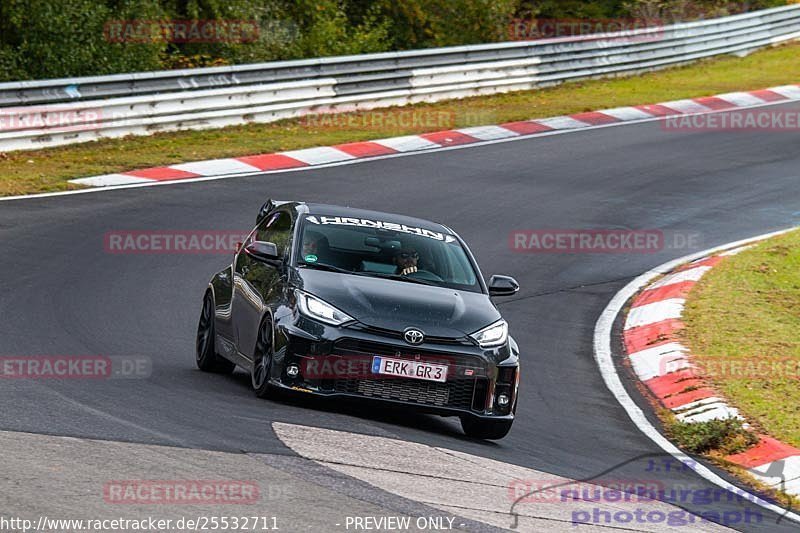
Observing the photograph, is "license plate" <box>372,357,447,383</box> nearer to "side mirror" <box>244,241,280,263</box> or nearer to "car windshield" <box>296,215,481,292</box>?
"car windshield" <box>296,215,481,292</box>

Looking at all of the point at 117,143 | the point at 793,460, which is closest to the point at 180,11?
the point at 117,143

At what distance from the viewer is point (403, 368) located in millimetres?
9211

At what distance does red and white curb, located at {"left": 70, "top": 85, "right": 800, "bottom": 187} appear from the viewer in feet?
65.5

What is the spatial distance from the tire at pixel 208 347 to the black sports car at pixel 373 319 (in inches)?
8.6

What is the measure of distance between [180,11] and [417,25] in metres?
7.37

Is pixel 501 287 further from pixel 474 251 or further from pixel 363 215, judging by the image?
pixel 474 251

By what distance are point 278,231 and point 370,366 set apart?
7.06 ft

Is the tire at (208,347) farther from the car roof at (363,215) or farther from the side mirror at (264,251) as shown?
the car roof at (363,215)

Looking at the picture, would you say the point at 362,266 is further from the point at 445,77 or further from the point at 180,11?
the point at 180,11

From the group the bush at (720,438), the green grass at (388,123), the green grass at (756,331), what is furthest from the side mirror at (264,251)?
the green grass at (388,123)

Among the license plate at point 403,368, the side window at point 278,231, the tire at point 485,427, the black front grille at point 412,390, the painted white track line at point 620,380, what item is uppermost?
the side window at point 278,231

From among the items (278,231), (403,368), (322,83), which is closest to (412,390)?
(403,368)

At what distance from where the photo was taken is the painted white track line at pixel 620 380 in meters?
9.38

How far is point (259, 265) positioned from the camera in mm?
10656
